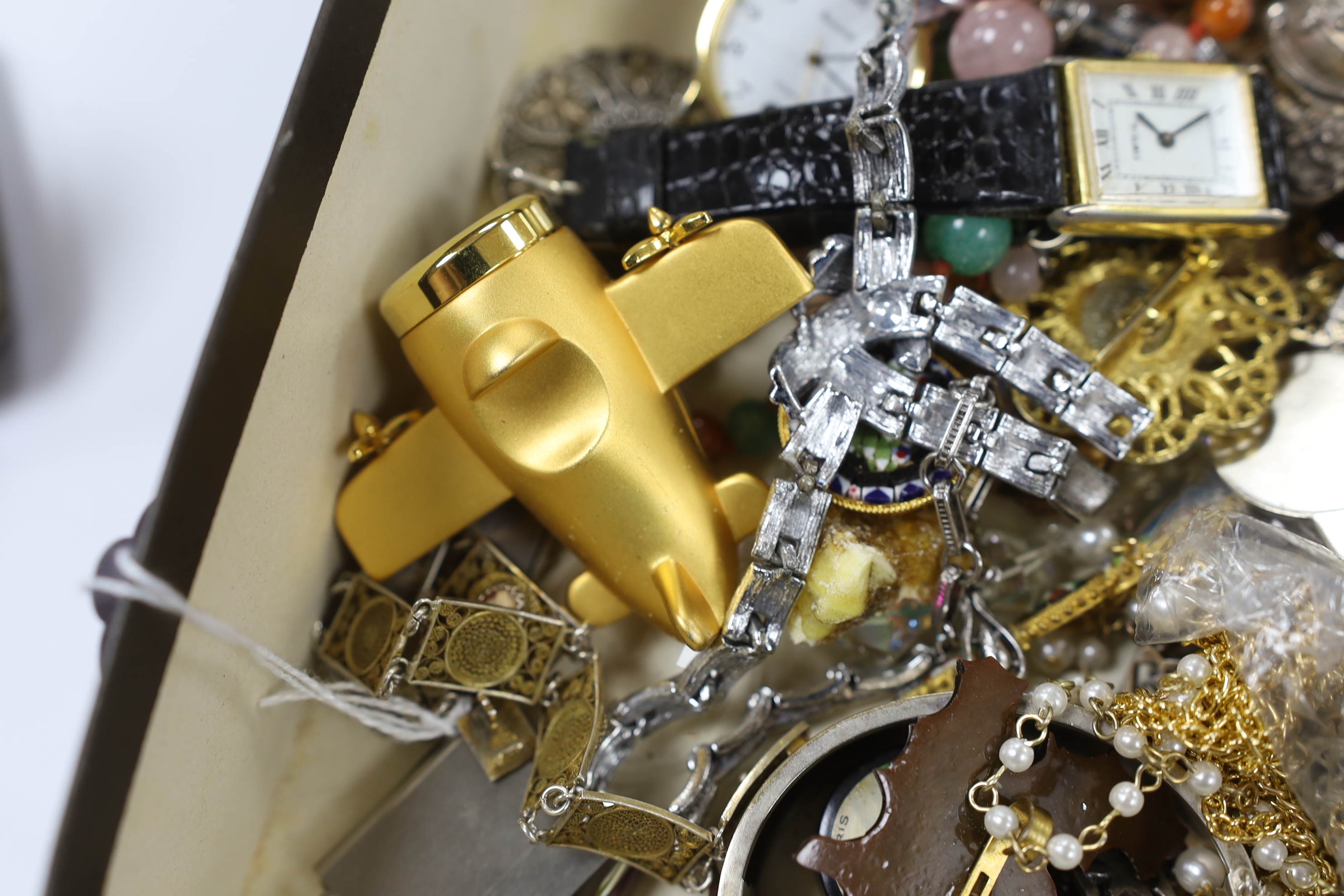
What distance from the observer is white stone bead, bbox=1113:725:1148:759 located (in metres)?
0.65

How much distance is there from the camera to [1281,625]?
66 cm

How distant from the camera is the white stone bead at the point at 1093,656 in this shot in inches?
33.9

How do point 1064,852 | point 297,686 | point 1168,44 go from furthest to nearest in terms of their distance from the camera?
point 1168,44 < point 297,686 < point 1064,852

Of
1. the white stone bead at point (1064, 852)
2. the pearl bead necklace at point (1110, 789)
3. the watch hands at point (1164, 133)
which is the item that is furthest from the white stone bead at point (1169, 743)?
the watch hands at point (1164, 133)

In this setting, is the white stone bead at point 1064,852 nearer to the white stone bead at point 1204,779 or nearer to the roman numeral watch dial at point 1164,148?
the white stone bead at point 1204,779

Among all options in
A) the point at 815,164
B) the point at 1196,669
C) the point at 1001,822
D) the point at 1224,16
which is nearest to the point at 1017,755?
the point at 1001,822

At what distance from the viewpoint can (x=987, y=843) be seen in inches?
25.5

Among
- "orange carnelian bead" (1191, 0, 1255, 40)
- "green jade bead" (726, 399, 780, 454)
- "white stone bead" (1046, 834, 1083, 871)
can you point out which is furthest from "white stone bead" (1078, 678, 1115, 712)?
"orange carnelian bead" (1191, 0, 1255, 40)

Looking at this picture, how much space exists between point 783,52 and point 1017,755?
0.79m

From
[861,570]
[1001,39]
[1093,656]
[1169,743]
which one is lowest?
[1093,656]

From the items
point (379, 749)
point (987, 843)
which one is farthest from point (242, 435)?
point (987, 843)

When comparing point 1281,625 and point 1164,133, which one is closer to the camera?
point 1281,625

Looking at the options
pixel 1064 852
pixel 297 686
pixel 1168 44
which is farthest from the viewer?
pixel 1168 44

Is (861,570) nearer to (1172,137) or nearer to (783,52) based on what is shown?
(1172,137)
